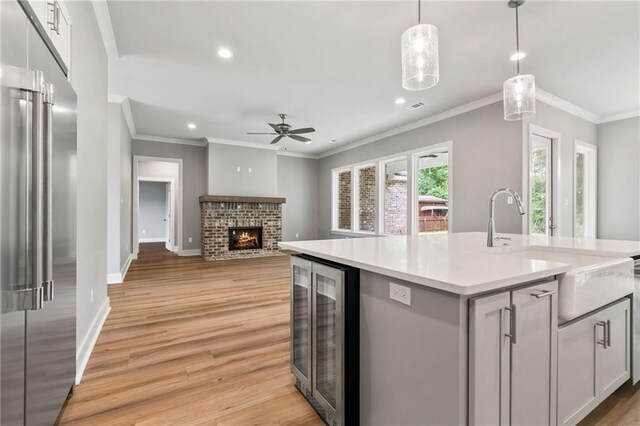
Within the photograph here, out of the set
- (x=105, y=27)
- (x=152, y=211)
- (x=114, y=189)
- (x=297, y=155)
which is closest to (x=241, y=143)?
(x=297, y=155)

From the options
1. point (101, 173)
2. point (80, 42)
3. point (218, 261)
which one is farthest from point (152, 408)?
point (218, 261)

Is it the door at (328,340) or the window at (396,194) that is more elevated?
the window at (396,194)

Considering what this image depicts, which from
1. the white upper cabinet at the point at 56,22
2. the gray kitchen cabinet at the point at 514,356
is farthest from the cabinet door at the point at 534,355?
the white upper cabinet at the point at 56,22

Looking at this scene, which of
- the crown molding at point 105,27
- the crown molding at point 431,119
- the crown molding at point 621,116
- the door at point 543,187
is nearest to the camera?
the crown molding at point 105,27

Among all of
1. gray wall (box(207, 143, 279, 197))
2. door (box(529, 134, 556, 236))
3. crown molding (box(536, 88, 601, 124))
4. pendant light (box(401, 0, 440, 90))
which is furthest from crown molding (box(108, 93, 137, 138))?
door (box(529, 134, 556, 236))

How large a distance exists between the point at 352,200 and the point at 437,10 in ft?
18.4

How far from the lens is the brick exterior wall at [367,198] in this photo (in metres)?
7.64

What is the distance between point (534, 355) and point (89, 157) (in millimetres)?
3163

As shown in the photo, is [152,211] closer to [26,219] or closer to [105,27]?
[105,27]

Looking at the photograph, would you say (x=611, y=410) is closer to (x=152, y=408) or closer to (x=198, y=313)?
(x=152, y=408)

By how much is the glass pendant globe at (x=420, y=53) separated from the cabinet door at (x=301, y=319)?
4.56ft

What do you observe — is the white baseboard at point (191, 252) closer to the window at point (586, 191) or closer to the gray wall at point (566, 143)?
the gray wall at point (566, 143)

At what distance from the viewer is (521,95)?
2.41 m

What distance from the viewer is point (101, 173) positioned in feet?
9.66
